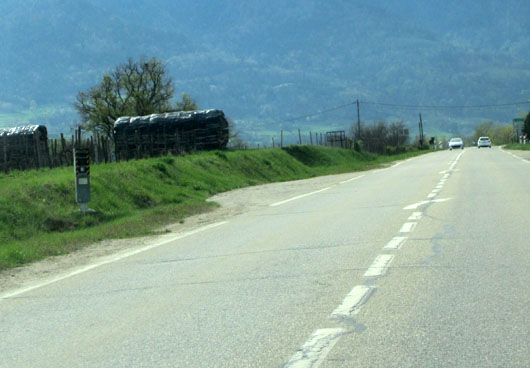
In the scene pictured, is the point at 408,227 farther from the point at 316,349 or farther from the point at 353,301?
the point at 316,349

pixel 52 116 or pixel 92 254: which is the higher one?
pixel 52 116

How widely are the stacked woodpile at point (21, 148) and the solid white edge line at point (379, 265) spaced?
2355 centimetres

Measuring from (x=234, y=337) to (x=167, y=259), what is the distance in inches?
184

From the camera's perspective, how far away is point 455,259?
8.51 metres

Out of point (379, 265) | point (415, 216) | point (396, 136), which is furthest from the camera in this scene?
point (396, 136)

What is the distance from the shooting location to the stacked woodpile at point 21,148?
3275 cm

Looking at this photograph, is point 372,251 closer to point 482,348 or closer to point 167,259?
point 167,259

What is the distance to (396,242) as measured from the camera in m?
10.1

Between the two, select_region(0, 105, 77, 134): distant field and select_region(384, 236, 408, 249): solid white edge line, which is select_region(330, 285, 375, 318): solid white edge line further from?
select_region(0, 105, 77, 134): distant field

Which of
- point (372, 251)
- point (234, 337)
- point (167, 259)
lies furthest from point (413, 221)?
point (234, 337)

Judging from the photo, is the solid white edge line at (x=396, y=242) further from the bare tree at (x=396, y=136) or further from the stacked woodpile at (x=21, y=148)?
the bare tree at (x=396, y=136)

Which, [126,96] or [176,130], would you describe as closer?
[176,130]

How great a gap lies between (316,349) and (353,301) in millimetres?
1445

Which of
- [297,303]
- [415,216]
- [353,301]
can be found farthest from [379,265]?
[415,216]
